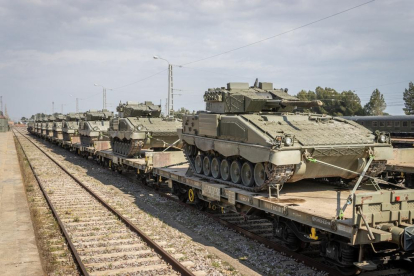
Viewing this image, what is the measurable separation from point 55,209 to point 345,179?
864 cm

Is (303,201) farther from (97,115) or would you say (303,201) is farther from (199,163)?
(97,115)

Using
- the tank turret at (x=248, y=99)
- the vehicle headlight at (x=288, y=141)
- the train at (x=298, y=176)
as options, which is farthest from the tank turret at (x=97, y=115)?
the vehicle headlight at (x=288, y=141)

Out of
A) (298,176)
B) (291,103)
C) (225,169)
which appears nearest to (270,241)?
(298,176)

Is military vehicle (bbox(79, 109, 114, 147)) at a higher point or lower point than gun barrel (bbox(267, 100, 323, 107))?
lower

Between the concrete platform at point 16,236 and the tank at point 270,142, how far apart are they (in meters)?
5.13

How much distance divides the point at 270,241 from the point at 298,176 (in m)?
1.64

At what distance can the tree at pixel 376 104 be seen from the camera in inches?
2411

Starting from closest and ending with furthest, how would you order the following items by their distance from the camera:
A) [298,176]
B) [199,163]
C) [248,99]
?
1. [298,176]
2. [248,99]
3. [199,163]

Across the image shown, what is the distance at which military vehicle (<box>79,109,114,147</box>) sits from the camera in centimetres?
3020

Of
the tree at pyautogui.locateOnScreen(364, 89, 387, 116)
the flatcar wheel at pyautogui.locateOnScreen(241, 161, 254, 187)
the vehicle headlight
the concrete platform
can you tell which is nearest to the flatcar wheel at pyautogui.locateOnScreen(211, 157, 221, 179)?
the flatcar wheel at pyautogui.locateOnScreen(241, 161, 254, 187)

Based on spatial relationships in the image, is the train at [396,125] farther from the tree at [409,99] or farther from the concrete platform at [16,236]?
the concrete platform at [16,236]

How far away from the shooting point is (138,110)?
75.4 ft

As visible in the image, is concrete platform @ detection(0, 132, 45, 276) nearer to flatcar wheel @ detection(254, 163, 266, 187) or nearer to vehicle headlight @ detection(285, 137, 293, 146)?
flatcar wheel @ detection(254, 163, 266, 187)

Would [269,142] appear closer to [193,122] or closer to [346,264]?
[346,264]
